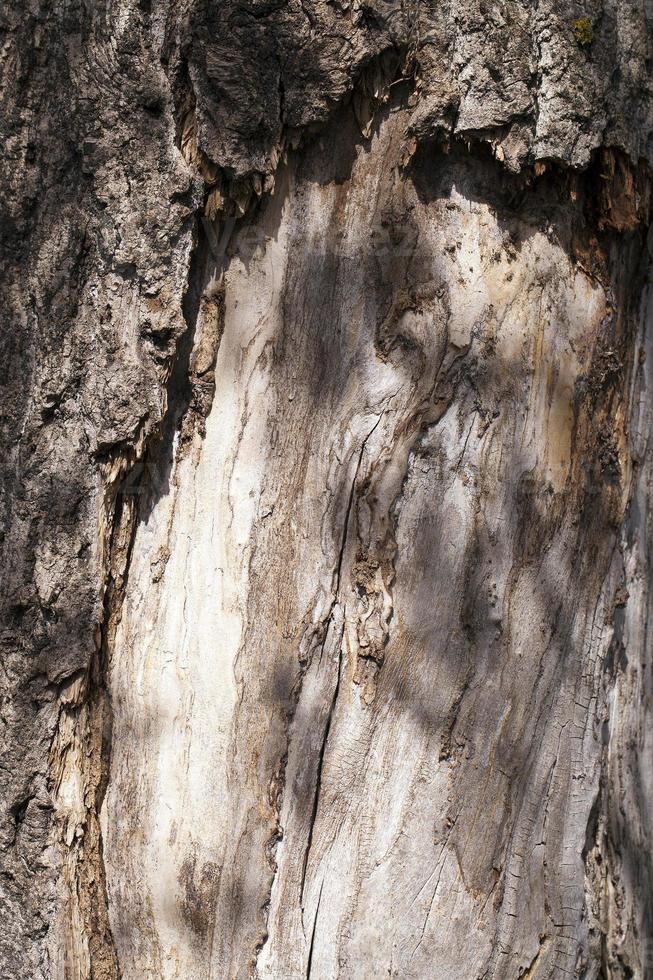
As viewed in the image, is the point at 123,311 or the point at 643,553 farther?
the point at 643,553

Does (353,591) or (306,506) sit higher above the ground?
(306,506)

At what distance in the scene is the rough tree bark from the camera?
131 cm

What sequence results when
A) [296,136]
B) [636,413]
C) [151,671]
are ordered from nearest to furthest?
[296,136] < [151,671] < [636,413]

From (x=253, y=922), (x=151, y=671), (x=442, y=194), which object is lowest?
(x=253, y=922)

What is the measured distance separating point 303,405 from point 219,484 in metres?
0.21

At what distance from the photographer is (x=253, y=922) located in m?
1.39

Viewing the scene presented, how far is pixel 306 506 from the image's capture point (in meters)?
1.38

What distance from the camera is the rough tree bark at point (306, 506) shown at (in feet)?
Result: 4.31

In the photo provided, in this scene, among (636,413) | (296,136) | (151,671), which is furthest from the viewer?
(636,413)

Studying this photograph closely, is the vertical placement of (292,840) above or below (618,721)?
below

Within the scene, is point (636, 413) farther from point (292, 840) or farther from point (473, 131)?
point (292, 840)

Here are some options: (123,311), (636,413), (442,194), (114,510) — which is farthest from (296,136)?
(636,413)

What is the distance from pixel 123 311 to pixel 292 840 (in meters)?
1.00

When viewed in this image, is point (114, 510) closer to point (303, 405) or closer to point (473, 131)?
point (303, 405)
